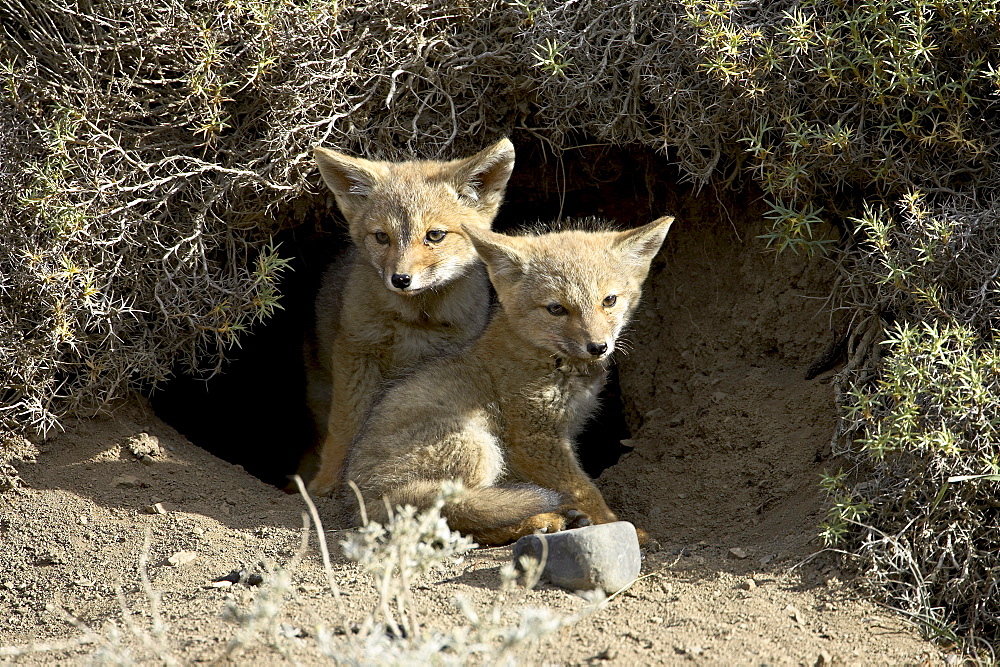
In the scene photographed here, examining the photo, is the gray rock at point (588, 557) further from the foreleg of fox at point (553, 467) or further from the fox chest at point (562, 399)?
the fox chest at point (562, 399)

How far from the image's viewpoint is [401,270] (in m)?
4.33

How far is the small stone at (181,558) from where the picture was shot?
361 centimetres

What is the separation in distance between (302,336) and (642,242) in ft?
9.79

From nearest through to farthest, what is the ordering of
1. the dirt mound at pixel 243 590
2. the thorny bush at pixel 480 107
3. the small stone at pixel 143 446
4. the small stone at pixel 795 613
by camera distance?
1. the dirt mound at pixel 243 590
2. the small stone at pixel 795 613
3. the thorny bush at pixel 480 107
4. the small stone at pixel 143 446

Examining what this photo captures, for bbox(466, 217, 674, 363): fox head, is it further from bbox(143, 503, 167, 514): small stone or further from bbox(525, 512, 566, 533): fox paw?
bbox(143, 503, 167, 514): small stone

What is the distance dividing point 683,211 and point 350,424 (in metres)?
2.53

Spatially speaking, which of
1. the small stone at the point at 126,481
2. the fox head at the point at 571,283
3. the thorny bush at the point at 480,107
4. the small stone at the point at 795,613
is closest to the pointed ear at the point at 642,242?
the fox head at the point at 571,283

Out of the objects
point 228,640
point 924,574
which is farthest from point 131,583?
point 924,574

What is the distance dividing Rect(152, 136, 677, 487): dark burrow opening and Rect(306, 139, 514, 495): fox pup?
456 millimetres

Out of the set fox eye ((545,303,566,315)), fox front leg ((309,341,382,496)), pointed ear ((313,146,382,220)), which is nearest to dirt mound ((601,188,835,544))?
fox eye ((545,303,566,315))

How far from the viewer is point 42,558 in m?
3.68

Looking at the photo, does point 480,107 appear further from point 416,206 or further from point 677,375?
point 677,375

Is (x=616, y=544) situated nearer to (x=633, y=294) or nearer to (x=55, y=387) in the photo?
(x=633, y=294)

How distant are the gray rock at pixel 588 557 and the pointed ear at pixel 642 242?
158 cm
